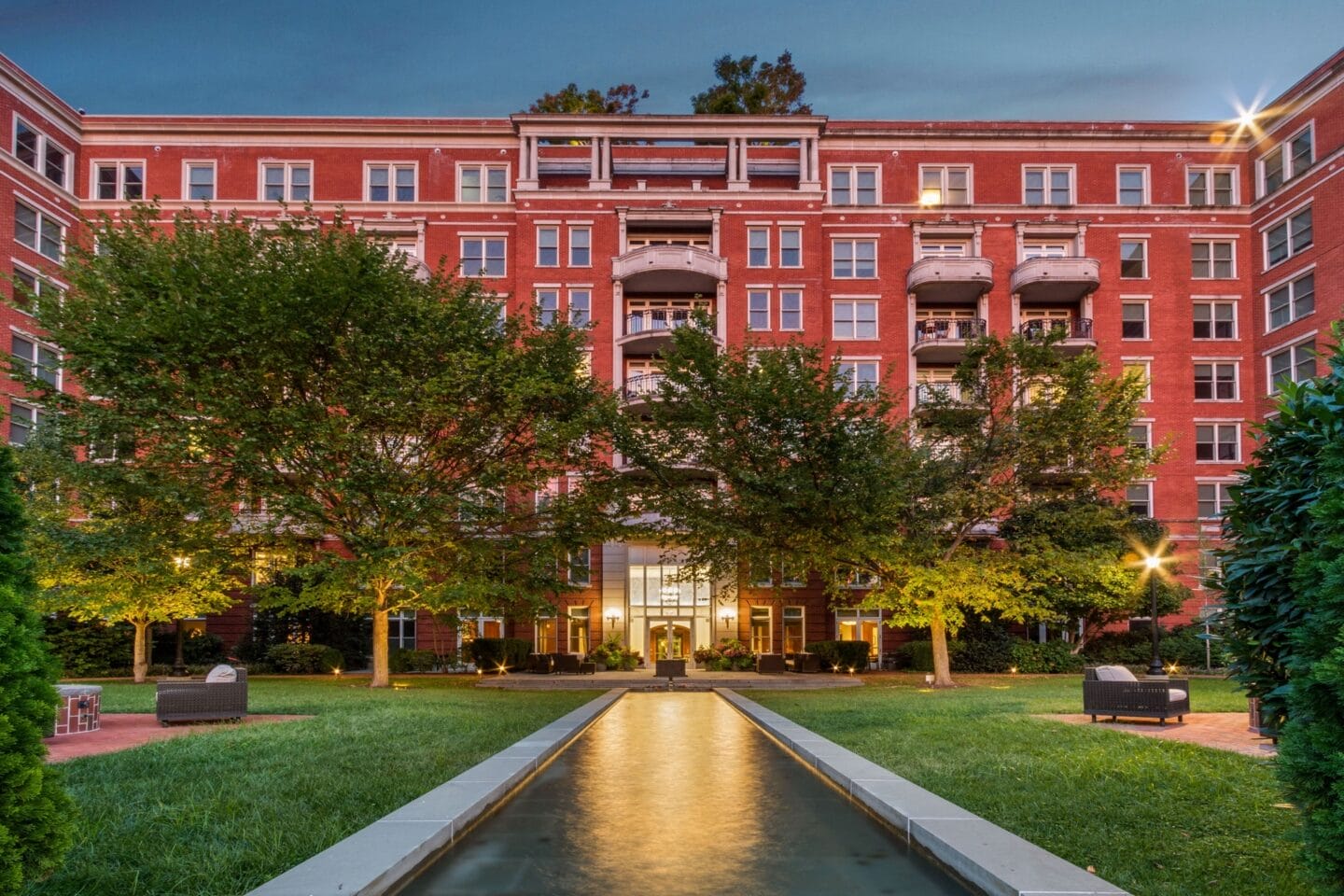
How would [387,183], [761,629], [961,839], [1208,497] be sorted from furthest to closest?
[387,183] < [1208,497] < [761,629] < [961,839]

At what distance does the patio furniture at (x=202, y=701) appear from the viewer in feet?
50.9

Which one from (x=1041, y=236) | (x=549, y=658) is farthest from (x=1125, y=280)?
(x=549, y=658)

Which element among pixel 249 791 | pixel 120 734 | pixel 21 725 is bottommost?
pixel 120 734

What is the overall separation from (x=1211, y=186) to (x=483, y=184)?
33.8 meters

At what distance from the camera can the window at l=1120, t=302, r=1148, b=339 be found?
4378 cm

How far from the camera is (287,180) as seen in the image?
43625 millimetres

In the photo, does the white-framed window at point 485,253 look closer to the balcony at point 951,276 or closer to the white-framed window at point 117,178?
the white-framed window at point 117,178

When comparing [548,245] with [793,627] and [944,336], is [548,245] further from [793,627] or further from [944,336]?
[793,627]

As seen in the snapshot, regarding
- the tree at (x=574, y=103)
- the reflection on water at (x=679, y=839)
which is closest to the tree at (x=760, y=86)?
the tree at (x=574, y=103)

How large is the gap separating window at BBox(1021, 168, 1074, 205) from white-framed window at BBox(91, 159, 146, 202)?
40209 millimetres

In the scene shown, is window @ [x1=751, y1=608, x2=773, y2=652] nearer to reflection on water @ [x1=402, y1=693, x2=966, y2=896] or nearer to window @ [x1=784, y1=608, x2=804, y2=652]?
window @ [x1=784, y1=608, x2=804, y2=652]

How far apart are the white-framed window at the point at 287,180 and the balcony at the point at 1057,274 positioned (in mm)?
32142

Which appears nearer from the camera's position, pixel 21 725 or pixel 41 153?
pixel 21 725

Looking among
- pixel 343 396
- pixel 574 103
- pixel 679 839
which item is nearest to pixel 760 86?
pixel 574 103
